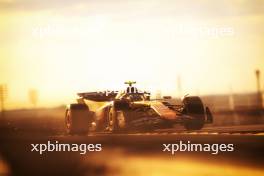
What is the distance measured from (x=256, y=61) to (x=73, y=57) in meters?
1.33

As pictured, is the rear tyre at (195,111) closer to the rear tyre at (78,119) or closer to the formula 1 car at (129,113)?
the formula 1 car at (129,113)

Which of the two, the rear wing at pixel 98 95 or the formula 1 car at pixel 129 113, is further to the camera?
the rear wing at pixel 98 95

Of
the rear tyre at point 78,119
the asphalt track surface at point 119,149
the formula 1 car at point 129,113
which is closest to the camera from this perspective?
the asphalt track surface at point 119,149

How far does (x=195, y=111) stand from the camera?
371 cm

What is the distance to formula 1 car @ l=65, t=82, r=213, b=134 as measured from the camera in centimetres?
368

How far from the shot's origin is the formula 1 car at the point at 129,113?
3.68m

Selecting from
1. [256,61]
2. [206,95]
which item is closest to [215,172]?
[206,95]

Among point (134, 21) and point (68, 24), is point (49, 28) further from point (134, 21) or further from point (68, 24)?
point (134, 21)

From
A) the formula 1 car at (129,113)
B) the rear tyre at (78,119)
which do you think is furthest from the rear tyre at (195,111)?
the rear tyre at (78,119)

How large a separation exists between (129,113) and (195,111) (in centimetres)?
46

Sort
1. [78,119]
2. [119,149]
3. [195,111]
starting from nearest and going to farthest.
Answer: [119,149]
[195,111]
[78,119]

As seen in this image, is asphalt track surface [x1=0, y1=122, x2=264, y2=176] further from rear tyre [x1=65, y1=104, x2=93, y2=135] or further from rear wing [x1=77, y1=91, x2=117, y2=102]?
rear wing [x1=77, y1=91, x2=117, y2=102]

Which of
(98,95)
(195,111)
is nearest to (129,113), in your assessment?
(98,95)

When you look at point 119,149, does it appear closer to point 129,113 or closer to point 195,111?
point 129,113
